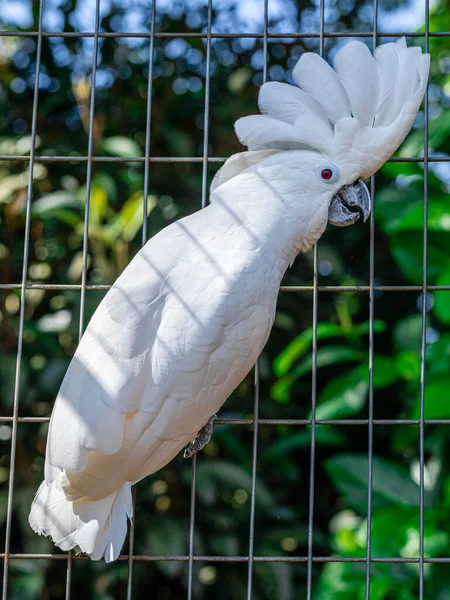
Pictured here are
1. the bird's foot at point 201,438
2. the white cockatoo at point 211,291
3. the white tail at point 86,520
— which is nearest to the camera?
the white cockatoo at point 211,291

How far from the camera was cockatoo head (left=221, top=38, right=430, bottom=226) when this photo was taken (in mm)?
1637

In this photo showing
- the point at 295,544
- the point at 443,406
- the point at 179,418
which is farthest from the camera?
the point at 295,544

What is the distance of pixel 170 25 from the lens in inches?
128

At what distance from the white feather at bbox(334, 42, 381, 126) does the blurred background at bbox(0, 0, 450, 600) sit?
1016mm

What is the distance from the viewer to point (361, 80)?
5.38 feet

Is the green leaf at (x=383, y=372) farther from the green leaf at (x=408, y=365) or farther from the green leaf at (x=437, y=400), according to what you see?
the green leaf at (x=437, y=400)

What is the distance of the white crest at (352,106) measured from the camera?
5.37 ft

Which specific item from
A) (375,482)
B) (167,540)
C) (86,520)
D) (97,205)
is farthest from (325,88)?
(167,540)

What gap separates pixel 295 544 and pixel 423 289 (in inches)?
62.6

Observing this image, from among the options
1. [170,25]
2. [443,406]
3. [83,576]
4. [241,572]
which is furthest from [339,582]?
[170,25]

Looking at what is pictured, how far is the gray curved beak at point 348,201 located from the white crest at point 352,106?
0.03 metres

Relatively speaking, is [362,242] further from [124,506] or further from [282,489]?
[124,506]

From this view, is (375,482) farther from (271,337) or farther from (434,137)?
(434,137)

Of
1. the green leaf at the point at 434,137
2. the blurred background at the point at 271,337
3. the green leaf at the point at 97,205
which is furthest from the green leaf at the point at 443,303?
the green leaf at the point at 97,205
